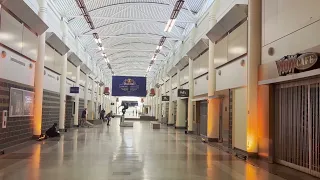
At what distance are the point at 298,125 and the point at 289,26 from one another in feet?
8.85

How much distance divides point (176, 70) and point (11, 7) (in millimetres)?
19553

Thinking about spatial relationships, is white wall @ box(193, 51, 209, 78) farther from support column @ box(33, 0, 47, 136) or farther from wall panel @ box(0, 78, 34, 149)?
wall panel @ box(0, 78, 34, 149)

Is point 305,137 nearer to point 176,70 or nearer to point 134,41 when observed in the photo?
point 176,70

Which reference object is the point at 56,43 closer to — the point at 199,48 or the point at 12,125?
the point at 12,125

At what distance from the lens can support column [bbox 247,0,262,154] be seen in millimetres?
11008

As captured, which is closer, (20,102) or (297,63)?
(297,63)

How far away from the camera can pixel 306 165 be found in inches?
331

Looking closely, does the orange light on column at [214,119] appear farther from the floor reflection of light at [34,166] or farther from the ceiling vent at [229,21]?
the floor reflection of light at [34,166]

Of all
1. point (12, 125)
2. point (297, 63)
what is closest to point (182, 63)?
point (12, 125)

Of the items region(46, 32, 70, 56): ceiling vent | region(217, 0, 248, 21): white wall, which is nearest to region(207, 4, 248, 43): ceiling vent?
region(217, 0, 248, 21): white wall

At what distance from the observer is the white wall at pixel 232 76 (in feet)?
41.4

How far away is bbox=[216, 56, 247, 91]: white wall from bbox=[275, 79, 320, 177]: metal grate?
2.51 metres

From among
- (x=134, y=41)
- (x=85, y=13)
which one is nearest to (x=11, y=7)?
(x=85, y=13)

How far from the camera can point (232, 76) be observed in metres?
13.9
